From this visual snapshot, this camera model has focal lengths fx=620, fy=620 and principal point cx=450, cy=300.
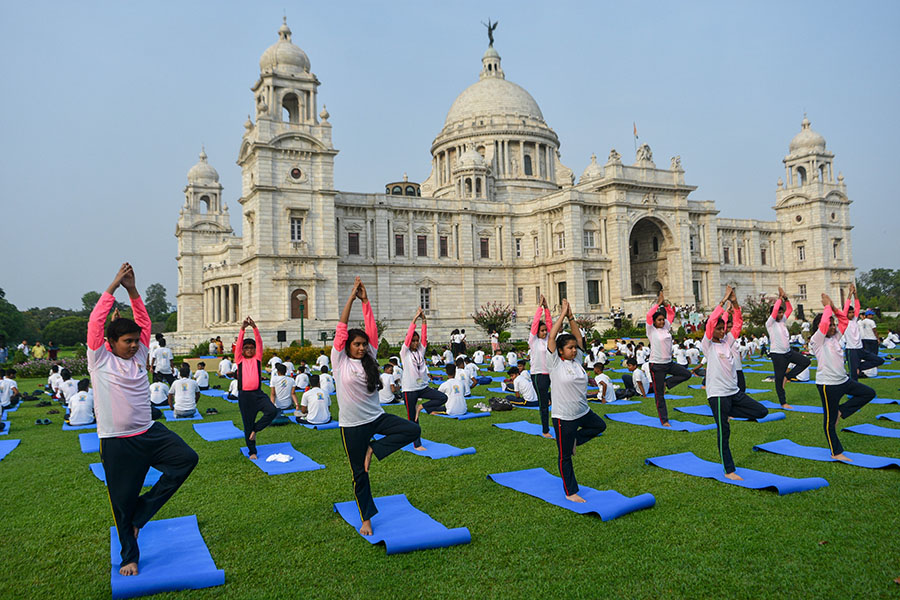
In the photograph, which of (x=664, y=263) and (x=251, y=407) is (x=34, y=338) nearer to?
(x=664, y=263)

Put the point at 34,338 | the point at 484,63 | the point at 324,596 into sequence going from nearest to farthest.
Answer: the point at 324,596
the point at 484,63
the point at 34,338

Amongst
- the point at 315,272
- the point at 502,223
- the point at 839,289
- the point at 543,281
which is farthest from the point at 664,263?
the point at 315,272

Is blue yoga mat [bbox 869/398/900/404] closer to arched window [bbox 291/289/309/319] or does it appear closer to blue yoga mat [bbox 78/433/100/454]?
blue yoga mat [bbox 78/433/100/454]

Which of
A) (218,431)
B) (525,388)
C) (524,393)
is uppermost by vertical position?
(525,388)

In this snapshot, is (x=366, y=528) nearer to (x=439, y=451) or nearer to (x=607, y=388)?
(x=439, y=451)

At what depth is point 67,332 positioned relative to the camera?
75.2m

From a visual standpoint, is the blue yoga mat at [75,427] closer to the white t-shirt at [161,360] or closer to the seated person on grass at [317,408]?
the white t-shirt at [161,360]

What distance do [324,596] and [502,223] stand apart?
48485 millimetres

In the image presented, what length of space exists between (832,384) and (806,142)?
66083 millimetres

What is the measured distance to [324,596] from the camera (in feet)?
16.2

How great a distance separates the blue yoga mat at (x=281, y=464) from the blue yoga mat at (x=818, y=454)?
6770mm

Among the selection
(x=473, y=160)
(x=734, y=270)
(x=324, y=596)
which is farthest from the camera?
(x=734, y=270)

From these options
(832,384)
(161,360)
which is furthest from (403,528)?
(161,360)

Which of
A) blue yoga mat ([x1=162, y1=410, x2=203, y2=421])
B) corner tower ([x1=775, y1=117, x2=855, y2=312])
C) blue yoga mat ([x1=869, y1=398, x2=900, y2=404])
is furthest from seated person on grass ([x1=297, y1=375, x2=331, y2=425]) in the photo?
corner tower ([x1=775, y1=117, x2=855, y2=312])
